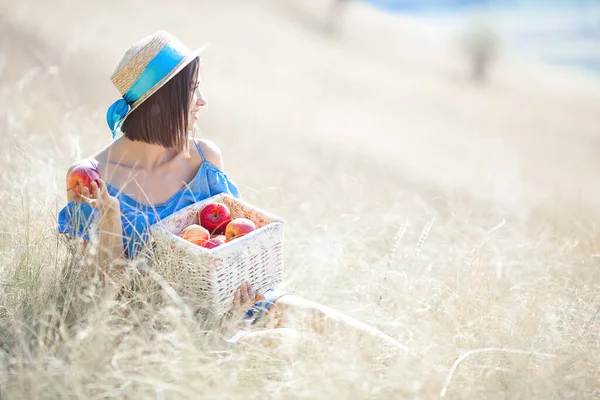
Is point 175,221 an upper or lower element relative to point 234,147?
upper

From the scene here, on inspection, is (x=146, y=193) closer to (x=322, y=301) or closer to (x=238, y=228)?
(x=238, y=228)

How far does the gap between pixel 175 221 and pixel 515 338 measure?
150cm

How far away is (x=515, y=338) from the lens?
2.61m

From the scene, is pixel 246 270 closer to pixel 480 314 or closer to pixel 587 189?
pixel 480 314

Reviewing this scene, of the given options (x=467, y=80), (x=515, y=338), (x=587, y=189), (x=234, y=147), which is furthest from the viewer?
(x=467, y=80)

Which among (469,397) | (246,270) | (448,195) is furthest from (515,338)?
(448,195)

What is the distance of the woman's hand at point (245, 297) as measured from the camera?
263cm

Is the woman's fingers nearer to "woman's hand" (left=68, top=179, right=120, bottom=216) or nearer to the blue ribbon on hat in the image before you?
"woman's hand" (left=68, top=179, right=120, bottom=216)

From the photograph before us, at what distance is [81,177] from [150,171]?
18.7 inches

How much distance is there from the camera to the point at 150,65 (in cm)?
267

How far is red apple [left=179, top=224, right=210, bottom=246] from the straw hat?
0.58 m

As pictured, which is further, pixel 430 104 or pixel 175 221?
pixel 430 104

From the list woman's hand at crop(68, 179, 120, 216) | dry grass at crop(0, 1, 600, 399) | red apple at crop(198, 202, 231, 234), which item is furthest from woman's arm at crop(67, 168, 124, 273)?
red apple at crop(198, 202, 231, 234)

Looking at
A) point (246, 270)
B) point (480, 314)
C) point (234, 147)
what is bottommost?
point (234, 147)
